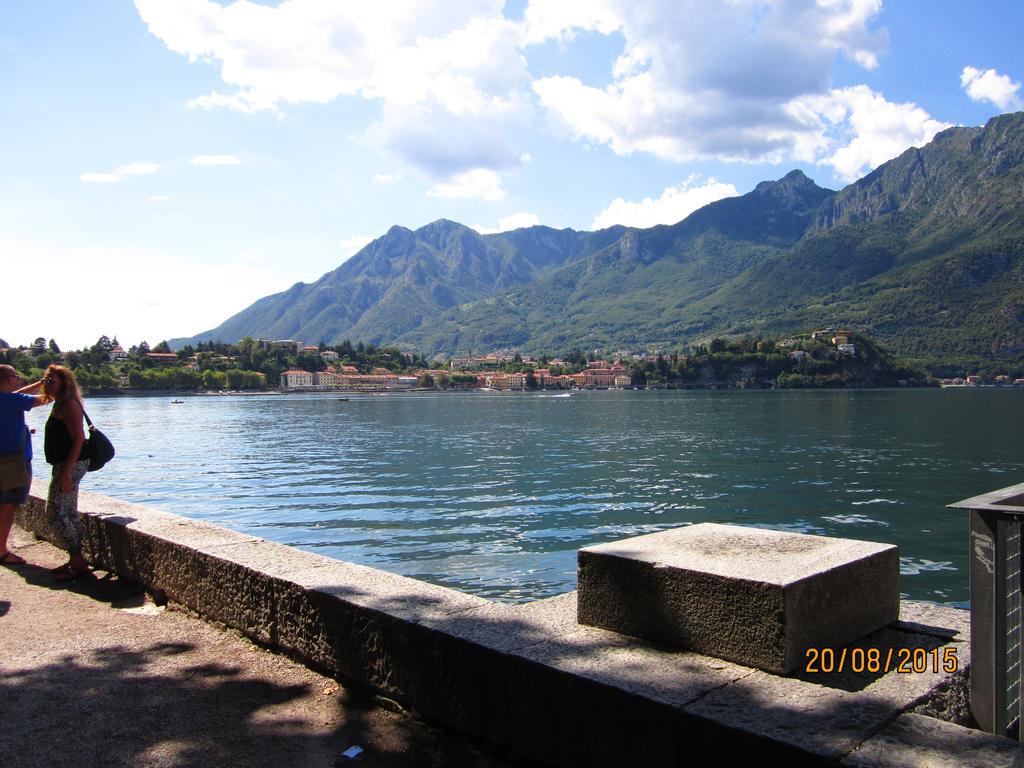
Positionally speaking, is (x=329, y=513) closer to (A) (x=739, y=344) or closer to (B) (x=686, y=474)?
(B) (x=686, y=474)

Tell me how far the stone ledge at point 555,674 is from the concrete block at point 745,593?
0.25 feet

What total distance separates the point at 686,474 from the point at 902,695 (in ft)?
85.3

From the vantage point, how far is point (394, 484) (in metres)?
25.3

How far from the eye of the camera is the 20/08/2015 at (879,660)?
287 cm

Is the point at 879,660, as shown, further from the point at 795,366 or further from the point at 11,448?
the point at 795,366

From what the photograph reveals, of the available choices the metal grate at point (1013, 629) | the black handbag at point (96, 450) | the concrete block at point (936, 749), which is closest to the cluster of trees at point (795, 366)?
the black handbag at point (96, 450)

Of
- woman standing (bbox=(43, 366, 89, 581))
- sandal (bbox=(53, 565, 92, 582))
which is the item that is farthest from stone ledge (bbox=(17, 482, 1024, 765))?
woman standing (bbox=(43, 366, 89, 581))

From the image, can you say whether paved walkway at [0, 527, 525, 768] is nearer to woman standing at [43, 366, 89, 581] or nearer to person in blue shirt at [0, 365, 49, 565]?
woman standing at [43, 366, 89, 581]

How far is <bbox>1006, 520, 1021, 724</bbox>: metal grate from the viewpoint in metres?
2.64

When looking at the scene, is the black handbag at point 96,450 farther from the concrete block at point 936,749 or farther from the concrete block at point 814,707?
the concrete block at point 936,749

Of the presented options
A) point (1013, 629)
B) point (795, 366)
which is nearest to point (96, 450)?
point (1013, 629)

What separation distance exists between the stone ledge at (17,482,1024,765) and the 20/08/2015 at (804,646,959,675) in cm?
5

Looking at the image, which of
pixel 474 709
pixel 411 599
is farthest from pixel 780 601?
pixel 411 599

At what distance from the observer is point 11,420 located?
6.16m
